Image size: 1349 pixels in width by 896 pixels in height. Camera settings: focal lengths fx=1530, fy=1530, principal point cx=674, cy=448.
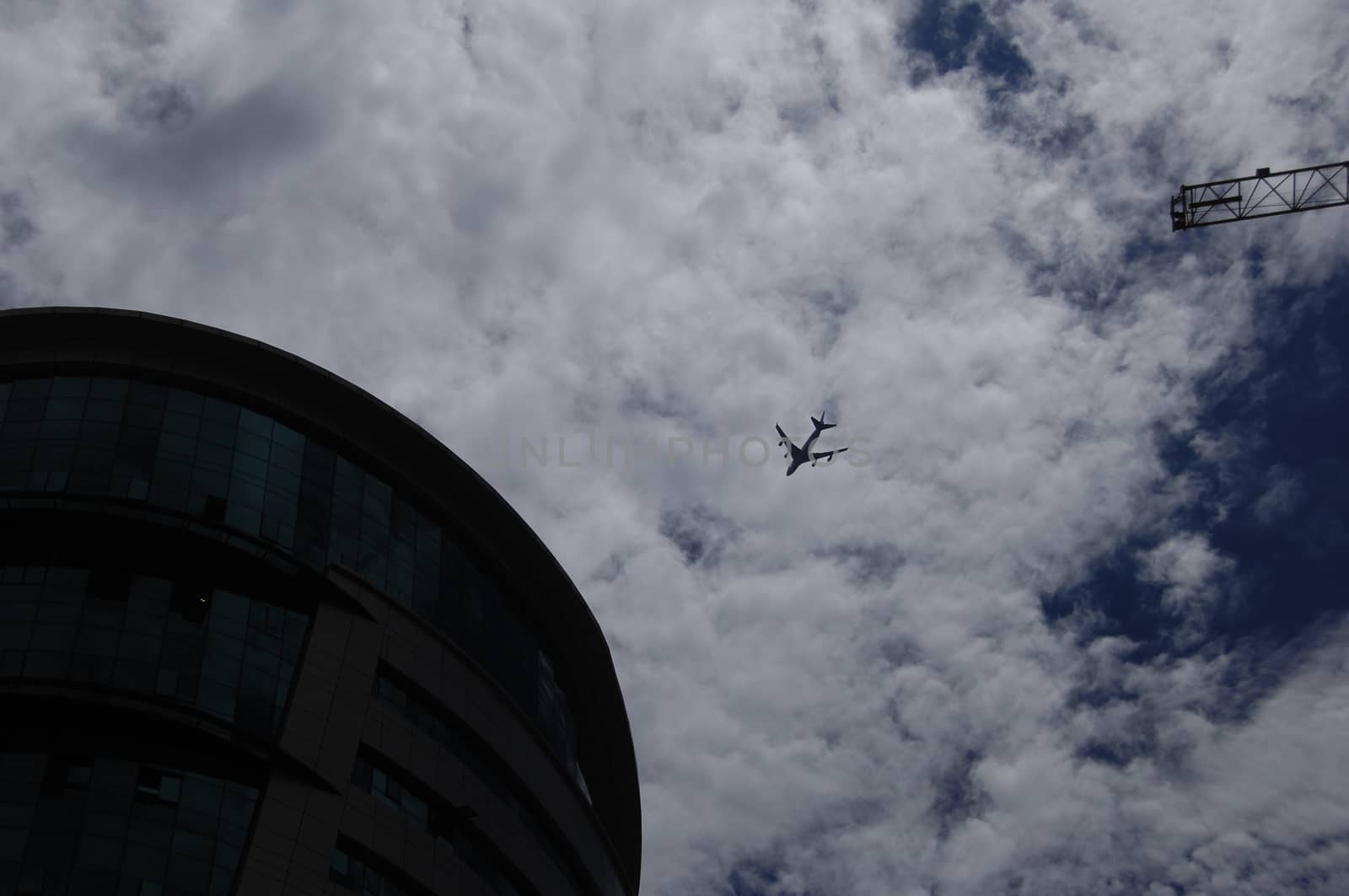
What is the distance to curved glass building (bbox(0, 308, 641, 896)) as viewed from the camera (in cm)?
4900

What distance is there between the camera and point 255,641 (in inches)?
2135

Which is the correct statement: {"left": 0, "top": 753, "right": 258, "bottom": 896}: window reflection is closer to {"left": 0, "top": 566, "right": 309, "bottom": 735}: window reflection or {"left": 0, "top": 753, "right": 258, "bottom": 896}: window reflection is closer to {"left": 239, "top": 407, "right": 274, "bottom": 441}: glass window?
{"left": 0, "top": 566, "right": 309, "bottom": 735}: window reflection

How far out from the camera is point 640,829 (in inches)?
2992

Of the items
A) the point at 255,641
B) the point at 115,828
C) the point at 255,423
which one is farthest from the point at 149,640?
the point at 255,423

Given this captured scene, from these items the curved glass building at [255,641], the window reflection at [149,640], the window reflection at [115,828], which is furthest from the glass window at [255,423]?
the window reflection at [115,828]

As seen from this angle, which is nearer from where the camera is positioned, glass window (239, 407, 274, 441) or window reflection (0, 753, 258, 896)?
window reflection (0, 753, 258, 896)

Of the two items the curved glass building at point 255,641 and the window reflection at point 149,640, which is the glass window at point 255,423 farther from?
the window reflection at point 149,640

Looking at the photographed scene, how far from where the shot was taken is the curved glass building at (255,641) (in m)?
49.0

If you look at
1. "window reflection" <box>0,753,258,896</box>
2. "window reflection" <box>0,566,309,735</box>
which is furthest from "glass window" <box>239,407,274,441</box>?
"window reflection" <box>0,753,258,896</box>

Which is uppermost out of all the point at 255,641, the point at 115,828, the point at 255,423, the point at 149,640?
the point at 255,423

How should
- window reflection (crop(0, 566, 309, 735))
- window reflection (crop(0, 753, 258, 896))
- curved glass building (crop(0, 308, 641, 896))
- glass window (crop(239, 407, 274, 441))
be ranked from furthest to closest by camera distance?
1. glass window (crop(239, 407, 274, 441))
2. window reflection (crop(0, 566, 309, 735))
3. curved glass building (crop(0, 308, 641, 896))
4. window reflection (crop(0, 753, 258, 896))

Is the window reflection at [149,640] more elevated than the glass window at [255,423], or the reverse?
the glass window at [255,423]

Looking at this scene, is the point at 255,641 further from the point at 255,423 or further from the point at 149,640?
the point at 255,423

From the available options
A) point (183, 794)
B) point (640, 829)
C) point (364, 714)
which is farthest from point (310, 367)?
point (640, 829)
